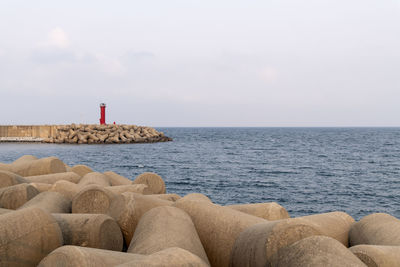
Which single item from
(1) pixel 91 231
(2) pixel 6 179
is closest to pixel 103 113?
(2) pixel 6 179

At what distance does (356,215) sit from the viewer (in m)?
13.7

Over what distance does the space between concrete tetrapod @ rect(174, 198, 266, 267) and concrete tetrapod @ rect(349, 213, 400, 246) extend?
56.7 inches

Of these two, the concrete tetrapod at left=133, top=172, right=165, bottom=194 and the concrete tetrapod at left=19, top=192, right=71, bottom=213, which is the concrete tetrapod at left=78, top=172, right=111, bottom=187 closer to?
the concrete tetrapod at left=133, top=172, right=165, bottom=194

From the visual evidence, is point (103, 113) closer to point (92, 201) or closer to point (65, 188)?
point (65, 188)

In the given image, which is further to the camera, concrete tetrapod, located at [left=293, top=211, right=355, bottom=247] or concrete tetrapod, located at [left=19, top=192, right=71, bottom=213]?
concrete tetrapod, located at [left=19, top=192, right=71, bottom=213]

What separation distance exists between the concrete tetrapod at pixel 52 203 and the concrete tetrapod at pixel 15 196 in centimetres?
28

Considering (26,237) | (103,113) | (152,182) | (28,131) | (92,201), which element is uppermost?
(103,113)

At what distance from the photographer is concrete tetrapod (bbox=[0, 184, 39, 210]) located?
6105mm

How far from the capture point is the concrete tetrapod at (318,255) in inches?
100

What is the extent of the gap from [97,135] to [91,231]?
43.6 meters

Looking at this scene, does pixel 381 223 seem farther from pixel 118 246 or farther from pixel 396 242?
pixel 118 246

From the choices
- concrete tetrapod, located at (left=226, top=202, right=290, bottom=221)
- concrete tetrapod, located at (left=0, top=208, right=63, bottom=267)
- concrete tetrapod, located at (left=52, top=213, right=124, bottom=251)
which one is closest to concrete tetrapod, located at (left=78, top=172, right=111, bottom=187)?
concrete tetrapod, located at (left=52, top=213, right=124, bottom=251)

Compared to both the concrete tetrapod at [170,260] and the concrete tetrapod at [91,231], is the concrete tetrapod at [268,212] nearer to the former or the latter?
the concrete tetrapod at [91,231]

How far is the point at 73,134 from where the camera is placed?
45.8 metres
